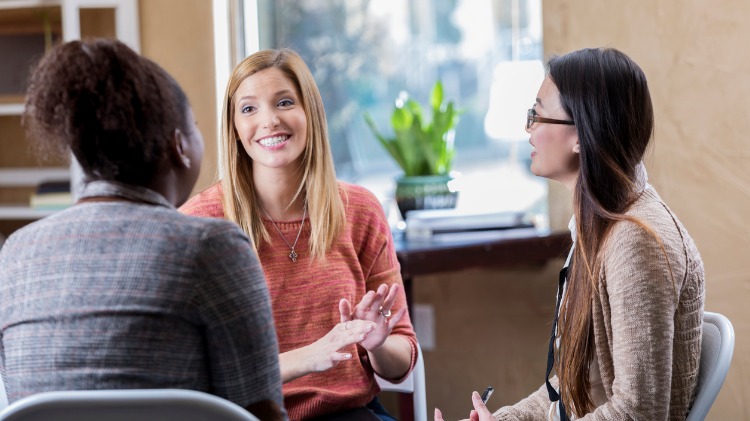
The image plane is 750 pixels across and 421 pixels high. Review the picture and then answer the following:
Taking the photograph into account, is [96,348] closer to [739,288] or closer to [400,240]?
[400,240]

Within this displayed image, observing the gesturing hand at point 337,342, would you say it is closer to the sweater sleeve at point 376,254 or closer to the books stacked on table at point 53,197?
the sweater sleeve at point 376,254

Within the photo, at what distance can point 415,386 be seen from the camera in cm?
196

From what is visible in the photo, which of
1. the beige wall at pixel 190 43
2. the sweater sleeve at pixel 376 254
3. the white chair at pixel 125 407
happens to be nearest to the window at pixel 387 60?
the beige wall at pixel 190 43

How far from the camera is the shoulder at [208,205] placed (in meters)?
1.87

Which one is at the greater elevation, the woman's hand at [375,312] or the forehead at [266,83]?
the forehead at [266,83]

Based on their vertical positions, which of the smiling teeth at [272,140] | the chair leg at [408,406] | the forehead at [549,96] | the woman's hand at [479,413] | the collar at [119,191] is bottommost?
the chair leg at [408,406]

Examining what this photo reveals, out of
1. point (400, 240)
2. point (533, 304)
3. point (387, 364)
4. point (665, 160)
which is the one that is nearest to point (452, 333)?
point (533, 304)

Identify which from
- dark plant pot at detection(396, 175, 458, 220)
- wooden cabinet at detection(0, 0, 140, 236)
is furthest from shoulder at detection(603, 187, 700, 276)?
wooden cabinet at detection(0, 0, 140, 236)

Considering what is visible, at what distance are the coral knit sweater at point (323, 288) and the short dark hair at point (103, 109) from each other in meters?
0.69

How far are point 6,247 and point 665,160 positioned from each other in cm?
193

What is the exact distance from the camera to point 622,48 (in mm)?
2623

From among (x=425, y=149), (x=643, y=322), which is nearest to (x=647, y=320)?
(x=643, y=322)

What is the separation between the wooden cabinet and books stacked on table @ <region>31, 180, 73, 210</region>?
0.09 ft

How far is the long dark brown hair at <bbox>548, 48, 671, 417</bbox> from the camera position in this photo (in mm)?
1426
